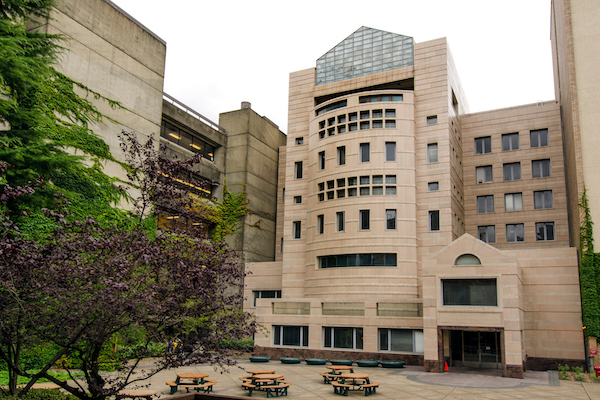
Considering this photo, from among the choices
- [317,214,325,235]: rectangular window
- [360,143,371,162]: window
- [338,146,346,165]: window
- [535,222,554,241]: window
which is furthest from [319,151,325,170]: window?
[535,222,554,241]: window

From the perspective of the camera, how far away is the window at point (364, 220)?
3859 cm

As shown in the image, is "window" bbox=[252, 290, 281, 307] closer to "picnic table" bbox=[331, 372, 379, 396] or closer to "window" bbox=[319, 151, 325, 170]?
"window" bbox=[319, 151, 325, 170]

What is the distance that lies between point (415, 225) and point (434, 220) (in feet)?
6.01

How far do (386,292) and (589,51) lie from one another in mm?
21232

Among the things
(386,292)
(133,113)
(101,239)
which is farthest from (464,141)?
(101,239)

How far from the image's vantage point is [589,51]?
3303cm

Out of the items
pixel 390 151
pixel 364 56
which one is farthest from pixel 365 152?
pixel 364 56

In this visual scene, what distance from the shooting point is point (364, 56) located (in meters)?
44.0

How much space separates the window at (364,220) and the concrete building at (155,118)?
42.5 feet

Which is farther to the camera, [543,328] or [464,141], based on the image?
[464,141]

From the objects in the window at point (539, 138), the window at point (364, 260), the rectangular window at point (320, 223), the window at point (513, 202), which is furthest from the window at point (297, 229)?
the window at point (539, 138)

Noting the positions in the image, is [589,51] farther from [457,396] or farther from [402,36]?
[457,396]

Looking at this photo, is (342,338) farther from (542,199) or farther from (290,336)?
Answer: (542,199)

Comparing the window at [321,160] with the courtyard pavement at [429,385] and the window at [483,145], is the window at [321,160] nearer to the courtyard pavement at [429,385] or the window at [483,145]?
the window at [483,145]
